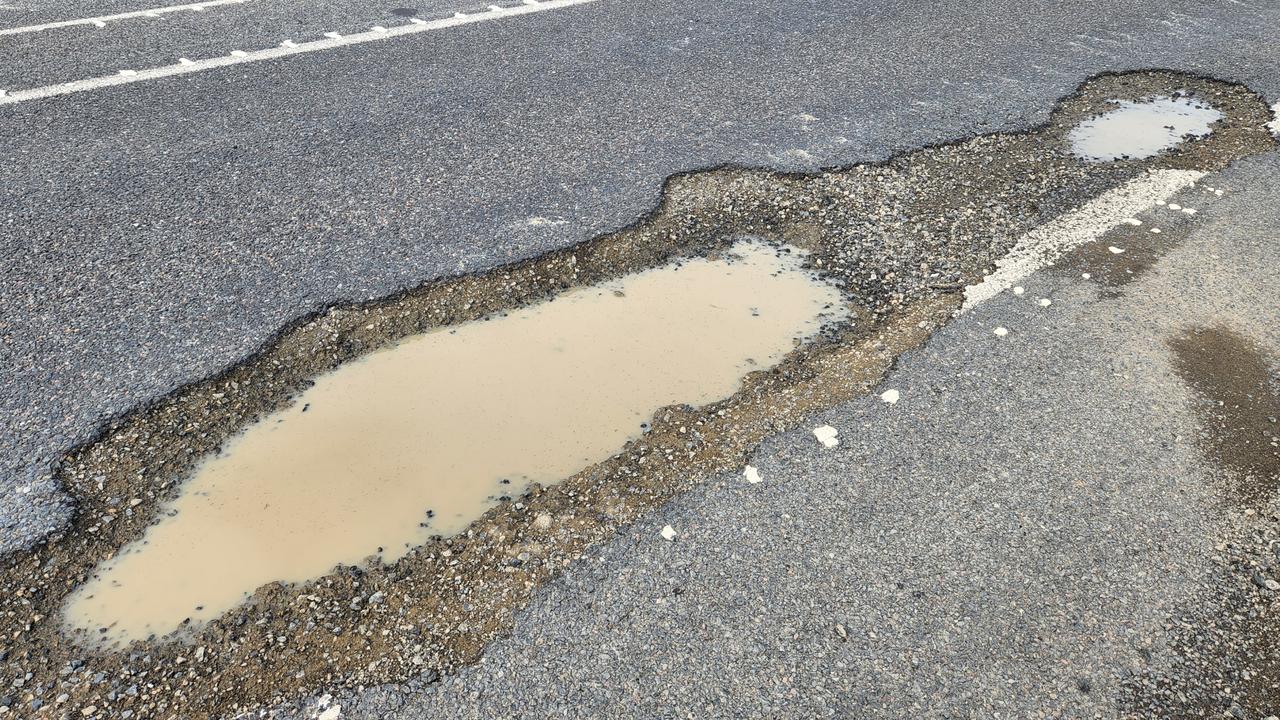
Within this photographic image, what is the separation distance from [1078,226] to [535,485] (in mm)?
3070

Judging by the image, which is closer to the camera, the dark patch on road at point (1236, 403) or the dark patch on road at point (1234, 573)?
the dark patch on road at point (1234, 573)

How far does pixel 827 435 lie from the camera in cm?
310

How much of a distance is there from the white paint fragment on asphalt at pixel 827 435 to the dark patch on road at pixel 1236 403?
4.19 ft

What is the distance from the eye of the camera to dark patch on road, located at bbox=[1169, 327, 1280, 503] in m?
3.00

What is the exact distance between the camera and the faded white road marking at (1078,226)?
3953mm

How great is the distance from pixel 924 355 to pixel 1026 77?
333 cm

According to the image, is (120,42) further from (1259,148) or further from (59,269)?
(1259,148)

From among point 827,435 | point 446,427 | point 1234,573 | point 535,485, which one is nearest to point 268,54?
point 446,427

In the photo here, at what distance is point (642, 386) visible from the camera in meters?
3.51

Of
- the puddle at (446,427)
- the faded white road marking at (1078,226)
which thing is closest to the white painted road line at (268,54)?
the puddle at (446,427)

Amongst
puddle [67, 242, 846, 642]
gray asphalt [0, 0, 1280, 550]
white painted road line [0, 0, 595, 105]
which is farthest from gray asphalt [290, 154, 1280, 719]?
white painted road line [0, 0, 595, 105]

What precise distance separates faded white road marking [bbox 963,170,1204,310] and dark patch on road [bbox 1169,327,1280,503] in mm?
705

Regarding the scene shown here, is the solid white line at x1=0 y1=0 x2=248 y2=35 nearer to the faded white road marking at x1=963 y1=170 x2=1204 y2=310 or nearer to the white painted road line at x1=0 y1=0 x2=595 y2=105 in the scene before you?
the white painted road line at x1=0 y1=0 x2=595 y2=105

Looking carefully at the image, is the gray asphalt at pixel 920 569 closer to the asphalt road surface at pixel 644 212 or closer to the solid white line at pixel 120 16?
the asphalt road surface at pixel 644 212
